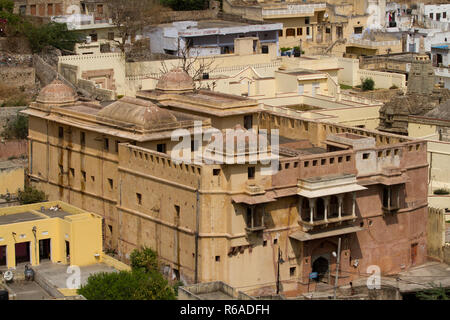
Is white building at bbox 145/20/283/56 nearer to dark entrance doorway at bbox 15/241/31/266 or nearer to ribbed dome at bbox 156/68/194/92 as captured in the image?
ribbed dome at bbox 156/68/194/92

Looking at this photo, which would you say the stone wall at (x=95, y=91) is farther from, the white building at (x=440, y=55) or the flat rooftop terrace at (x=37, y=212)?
the white building at (x=440, y=55)

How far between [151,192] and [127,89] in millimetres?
20585

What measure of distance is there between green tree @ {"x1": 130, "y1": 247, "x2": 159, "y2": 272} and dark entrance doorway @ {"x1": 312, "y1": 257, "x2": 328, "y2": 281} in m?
6.05

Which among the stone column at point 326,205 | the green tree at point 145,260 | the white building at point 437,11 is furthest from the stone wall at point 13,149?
the white building at point 437,11

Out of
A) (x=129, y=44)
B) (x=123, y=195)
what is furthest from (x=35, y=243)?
(x=129, y=44)

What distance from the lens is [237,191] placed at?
149ft

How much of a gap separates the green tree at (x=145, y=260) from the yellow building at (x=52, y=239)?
66.8 inches

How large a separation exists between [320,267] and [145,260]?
6.69 metres

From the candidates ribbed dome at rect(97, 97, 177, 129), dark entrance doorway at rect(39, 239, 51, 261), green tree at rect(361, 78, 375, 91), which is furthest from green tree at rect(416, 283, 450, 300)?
green tree at rect(361, 78, 375, 91)

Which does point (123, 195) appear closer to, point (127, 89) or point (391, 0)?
point (127, 89)

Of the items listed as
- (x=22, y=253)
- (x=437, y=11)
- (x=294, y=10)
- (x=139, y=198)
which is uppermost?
(x=294, y=10)

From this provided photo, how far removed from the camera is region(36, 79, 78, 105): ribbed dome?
2163 inches

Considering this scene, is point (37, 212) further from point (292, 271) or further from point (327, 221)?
point (327, 221)

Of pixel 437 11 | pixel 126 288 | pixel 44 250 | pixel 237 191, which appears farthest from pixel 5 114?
pixel 437 11
